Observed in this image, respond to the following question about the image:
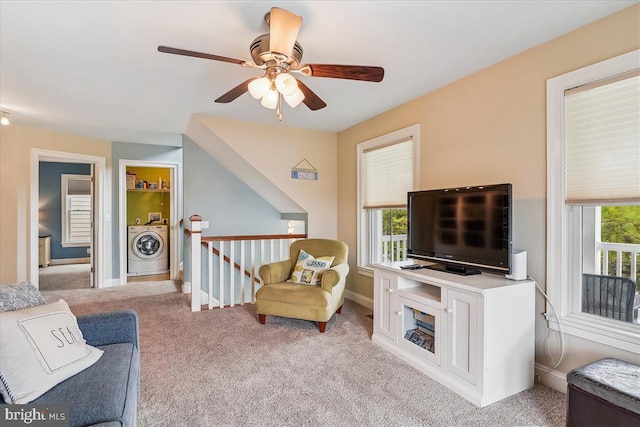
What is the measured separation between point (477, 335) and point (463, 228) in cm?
77

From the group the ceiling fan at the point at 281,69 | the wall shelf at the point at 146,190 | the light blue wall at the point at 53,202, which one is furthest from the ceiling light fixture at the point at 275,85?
the light blue wall at the point at 53,202

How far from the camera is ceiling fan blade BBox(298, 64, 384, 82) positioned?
5.99 feet

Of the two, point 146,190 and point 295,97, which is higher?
point 295,97

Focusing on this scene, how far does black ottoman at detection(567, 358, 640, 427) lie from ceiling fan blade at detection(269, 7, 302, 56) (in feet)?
7.35

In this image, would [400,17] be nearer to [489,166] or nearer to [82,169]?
[489,166]

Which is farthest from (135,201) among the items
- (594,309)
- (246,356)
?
(594,309)

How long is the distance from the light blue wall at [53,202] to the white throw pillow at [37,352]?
23.4ft

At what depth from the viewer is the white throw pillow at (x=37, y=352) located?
1.20m

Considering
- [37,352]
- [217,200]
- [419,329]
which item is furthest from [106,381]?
[217,200]

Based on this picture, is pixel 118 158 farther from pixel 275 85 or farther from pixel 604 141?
pixel 604 141

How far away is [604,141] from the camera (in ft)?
6.10

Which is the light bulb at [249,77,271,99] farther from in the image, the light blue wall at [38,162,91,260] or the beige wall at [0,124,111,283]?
the light blue wall at [38,162,91,260]

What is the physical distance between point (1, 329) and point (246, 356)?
1597 mm

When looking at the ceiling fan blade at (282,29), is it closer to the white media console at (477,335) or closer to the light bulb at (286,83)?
the light bulb at (286,83)
